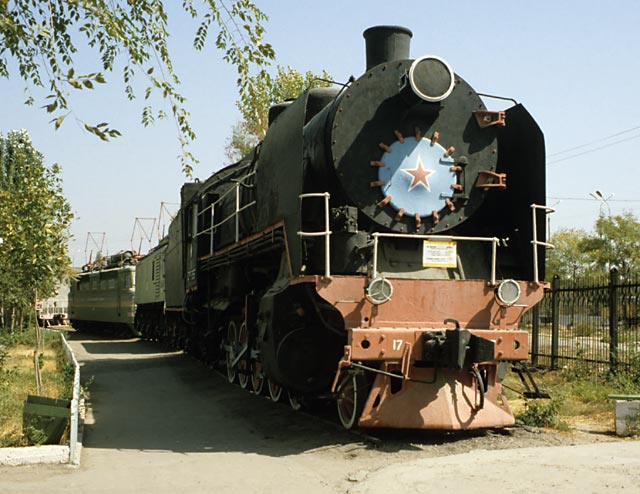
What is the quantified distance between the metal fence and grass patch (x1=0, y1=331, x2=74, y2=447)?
26.4 ft

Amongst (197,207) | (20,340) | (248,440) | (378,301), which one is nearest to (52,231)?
(197,207)

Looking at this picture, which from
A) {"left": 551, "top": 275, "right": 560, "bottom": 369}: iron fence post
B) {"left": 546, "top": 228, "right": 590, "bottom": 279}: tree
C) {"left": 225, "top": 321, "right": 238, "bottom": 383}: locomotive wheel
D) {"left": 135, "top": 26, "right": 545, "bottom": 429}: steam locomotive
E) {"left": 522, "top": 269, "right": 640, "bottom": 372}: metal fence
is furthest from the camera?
{"left": 546, "top": 228, "right": 590, "bottom": 279}: tree

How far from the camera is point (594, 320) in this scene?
1283cm

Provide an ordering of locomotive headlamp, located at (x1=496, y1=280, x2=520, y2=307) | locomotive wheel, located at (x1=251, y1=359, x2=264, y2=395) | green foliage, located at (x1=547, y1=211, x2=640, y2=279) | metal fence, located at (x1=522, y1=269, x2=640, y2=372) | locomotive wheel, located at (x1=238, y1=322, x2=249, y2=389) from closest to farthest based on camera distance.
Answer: locomotive headlamp, located at (x1=496, y1=280, x2=520, y2=307)
locomotive wheel, located at (x1=251, y1=359, x2=264, y2=395)
locomotive wheel, located at (x1=238, y1=322, x2=249, y2=389)
metal fence, located at (x1=522, y1=269, x2=640, y2=372)
green foliage, located at (x1=547, y1=211, x2=640, y2=279)

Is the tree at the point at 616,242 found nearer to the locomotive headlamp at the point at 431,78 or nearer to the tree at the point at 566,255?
the tree at the point at 566,255

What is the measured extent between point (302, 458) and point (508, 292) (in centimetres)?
271

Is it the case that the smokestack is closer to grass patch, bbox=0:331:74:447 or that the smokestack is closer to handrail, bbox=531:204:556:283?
handrail, bbox=531:204:556:283

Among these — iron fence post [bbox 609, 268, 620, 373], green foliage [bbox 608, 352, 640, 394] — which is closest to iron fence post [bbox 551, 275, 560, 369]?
iron fence post [bbox 609, 268, 620, 373]

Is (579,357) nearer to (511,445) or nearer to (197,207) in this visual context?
(511,445)

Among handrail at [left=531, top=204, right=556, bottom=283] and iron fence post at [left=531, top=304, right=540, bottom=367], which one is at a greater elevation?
handrail at [left=531, top=204, right=556, bottom=283]

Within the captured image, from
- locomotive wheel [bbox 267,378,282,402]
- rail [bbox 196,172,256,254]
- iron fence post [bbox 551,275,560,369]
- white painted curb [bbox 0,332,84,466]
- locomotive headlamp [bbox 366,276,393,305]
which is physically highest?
rail [bbox 196,172,256,254]

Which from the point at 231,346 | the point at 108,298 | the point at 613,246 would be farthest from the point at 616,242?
the point at 231,346

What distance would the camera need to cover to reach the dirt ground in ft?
19.3

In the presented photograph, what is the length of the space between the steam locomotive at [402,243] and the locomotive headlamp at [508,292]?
0.02 meters
